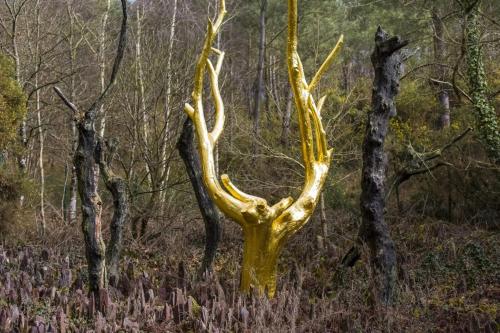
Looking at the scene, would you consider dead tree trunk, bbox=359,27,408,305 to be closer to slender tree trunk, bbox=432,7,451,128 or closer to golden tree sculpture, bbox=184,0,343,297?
golden tree sculpture, bbox=184,0,343,297

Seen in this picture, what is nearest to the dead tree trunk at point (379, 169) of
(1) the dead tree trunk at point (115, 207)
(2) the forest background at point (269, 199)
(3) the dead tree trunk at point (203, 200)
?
(2) the forest background at point (269, 199)

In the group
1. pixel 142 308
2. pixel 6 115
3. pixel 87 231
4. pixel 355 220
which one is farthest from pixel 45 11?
pixel 142 308

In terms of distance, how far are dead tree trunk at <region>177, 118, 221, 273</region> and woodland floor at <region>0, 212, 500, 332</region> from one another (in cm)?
36

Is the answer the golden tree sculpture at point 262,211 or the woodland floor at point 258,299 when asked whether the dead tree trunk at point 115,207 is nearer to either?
the woodland floor at point 258,299

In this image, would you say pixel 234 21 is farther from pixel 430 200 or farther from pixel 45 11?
pixel 430 200

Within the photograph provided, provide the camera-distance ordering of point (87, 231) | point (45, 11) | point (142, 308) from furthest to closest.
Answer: point (45, 11), point (87, 231), point (142, 308)

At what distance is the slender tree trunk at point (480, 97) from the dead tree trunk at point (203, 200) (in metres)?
4.77

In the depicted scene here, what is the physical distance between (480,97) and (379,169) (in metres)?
3.96

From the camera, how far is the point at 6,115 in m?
8.42

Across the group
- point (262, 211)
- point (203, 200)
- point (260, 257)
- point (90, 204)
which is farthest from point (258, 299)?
point (90, 204)

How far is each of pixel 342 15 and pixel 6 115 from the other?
11939 mm

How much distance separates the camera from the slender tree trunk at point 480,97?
8.82 m

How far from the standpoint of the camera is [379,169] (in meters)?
6.06

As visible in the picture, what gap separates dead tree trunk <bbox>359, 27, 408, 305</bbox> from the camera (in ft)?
19.1
